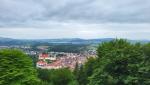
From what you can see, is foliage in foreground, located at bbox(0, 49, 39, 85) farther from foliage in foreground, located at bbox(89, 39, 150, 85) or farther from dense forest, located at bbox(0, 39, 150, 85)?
foliage in foreground, located at bbox(89, 39, 150, 85)

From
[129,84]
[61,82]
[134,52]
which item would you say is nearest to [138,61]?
[134,52]

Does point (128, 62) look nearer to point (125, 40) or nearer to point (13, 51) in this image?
point (125, 40)

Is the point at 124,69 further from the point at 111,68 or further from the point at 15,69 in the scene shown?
the point at 15,69

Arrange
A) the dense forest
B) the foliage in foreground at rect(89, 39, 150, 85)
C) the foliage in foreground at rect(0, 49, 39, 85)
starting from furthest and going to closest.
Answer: the foliage in foreground at rect(0, 49, 39, 85) < the dense forest < the foliage in foreground at rect(89, 39, 150, 85)

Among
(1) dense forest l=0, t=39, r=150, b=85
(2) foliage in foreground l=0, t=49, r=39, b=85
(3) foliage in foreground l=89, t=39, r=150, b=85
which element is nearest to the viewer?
(3) foliage in foreground l=89, t=39, r=150, b=85

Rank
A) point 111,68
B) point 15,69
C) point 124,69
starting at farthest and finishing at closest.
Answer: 1. point 15,69
2. point 111,68
3. point 124,69

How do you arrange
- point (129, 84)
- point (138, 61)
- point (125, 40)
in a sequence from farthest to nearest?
1. point (125, 40)
2. point (138, 61)
3. point (129, 84)

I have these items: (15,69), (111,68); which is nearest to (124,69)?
(111,68)

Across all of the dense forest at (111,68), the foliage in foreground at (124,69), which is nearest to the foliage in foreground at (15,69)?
the dense forest at (111,68)

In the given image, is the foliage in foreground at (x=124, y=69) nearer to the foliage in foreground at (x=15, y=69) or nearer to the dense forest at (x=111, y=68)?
the dense forest at (x=111, y=68)

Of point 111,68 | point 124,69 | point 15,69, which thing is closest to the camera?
point 124,69

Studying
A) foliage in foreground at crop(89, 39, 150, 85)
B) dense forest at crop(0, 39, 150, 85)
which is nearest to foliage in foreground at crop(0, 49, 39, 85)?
dense forest at crop(0, 39, 150, 85)
